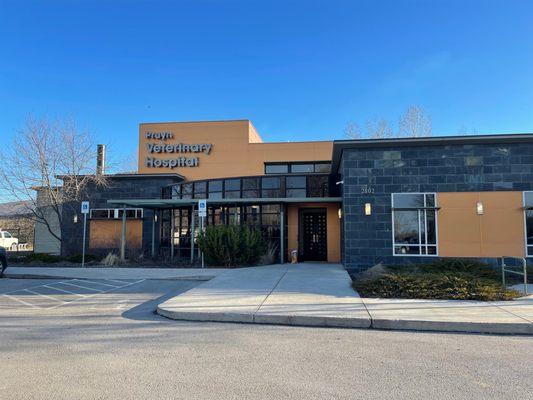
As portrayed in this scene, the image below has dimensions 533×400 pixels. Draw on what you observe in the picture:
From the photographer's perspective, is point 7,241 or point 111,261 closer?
point 111,261

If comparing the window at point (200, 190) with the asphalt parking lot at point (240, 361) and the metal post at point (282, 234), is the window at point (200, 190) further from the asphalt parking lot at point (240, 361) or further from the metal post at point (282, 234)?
the asphalt parking lot at point (240, 361)

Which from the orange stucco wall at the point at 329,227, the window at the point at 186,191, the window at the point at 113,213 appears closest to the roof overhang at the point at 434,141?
the orange stucco wall at the point at 329,227

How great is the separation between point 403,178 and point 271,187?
6864mm

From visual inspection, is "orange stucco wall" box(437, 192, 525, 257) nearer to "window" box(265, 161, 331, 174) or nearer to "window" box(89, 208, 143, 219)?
"window" box(265, 161, 331, 174)

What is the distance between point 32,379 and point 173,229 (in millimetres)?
15854

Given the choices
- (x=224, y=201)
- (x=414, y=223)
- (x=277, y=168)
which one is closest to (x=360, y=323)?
(x=414, y=223)

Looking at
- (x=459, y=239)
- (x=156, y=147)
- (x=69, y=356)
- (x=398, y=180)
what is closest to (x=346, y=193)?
(x=398, y=180)

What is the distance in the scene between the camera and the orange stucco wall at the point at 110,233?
22016 millimetres

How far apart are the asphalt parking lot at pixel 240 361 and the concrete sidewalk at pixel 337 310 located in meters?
0.33

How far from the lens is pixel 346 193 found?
584 inches

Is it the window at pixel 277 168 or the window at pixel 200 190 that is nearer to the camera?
the window at pixel 200 190

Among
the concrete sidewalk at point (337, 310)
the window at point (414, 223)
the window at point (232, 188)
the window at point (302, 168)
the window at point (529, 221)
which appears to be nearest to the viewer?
the concrete sidewalk at point (337, 310)

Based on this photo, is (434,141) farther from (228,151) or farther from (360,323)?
(228,151)

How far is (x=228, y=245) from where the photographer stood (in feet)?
54.4
